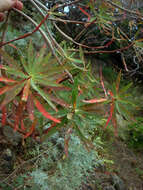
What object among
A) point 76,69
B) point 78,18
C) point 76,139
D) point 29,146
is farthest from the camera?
point 78,18

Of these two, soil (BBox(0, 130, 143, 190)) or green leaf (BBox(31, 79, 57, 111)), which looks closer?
green leaf (BBox(31, 79, 57, 111))

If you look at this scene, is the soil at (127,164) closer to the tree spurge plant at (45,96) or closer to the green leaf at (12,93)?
the tree spurge plant at (45,96)

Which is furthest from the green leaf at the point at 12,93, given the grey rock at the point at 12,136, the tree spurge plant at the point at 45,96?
the grey rock at the point at 12,136

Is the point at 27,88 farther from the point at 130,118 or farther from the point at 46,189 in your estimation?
the point at 46,189

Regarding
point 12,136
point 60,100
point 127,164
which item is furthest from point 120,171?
point 60,100

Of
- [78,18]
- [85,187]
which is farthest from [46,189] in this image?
[78,18]

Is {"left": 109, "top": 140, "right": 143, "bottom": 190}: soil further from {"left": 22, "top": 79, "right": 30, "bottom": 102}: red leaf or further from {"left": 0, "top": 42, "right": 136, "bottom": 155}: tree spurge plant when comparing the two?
{"left": 22, "top": 79, "right": 30, "bottom": 102}: red leaf

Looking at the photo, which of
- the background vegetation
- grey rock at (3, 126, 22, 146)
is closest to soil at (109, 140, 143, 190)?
the background vegetation

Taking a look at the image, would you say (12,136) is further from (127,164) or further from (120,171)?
(127,164)

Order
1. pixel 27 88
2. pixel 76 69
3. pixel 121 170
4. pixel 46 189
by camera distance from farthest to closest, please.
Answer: pixel 121 170 → pixel 46 189 → pixel 76 69 → pixel 27 88

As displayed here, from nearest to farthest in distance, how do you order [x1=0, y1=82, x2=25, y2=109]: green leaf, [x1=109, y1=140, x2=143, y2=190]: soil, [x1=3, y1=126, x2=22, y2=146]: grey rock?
[x1=0, y1=82, x2=25, y2=109]: green leaf → [x1=3, y1=126, x2=22, y2=146]: grey rock → [x1=109, y1=140, x2=143, y2=190]: soil

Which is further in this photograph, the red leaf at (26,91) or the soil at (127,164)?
the soil at (127,164)
